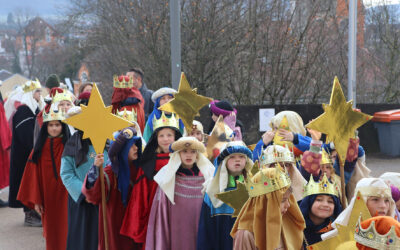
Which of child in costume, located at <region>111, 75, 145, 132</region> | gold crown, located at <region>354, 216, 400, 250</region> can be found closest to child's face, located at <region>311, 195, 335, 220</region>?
gold crown, located at <region>354, 216, 400, 250</region>

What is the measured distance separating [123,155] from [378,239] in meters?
3.45

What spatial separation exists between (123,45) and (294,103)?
15.9 ft

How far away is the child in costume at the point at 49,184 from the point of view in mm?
6562

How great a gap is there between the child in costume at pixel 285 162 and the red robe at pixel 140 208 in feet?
3.58

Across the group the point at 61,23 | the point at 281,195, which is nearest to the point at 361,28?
the point at 61,23

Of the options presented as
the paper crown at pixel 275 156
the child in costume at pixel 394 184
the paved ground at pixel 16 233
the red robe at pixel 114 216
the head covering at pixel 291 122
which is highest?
the head covering at pixel 291 122

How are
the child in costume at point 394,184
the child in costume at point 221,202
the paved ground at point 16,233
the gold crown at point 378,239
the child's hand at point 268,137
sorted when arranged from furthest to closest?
the paved ground at point 16,233, the child's hand at point 268,137, the child in costume at point 221,202, the child in costume at point 394,184, the gold crown at point 378,239

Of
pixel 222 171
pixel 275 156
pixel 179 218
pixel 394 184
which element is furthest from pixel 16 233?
pixel 394 184

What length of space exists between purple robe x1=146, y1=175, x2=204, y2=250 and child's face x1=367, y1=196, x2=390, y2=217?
1.62 m

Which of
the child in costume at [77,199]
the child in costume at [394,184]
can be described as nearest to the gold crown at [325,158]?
the child in costume at [394,184]

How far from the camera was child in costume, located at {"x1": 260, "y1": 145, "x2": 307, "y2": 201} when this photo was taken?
500 cm

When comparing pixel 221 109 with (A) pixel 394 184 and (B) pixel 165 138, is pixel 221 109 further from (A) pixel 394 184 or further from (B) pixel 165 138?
(A) pixel 394 184

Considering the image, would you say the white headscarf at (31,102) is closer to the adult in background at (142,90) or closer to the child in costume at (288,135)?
the adult in background at (142,90)

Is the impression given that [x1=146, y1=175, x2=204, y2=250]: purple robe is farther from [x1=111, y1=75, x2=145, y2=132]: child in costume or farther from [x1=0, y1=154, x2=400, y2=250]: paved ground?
[x1=111, y1=75, x2=145, y2=132]: child in costume
